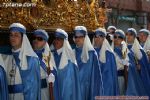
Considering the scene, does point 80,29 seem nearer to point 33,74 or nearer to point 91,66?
point 91,66

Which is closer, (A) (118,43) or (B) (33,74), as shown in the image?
(B) (33,74)

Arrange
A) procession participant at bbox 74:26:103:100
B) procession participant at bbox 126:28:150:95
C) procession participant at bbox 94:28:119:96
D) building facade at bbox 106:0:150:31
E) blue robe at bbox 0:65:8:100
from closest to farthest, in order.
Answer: blue robe at bbox 0:65:8:100, procession participant at bbox 74:26:103:100, procession participant at bbox 94:28:119:96, procession participant at bbox 126:28:150:95, building facade at bbox 106:0:150:31

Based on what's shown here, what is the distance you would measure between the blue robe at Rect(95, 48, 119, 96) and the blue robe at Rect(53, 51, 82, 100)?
3.33 ft

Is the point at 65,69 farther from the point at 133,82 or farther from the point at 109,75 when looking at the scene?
the point at 133,82

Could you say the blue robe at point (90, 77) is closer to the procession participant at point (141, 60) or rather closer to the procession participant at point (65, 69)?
the procession participant at point (65, 69)

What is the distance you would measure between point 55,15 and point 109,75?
4.89 feet

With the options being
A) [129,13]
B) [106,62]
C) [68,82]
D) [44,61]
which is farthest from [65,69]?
[129,13]

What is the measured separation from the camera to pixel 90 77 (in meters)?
7.38

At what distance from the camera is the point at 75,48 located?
24.8ft

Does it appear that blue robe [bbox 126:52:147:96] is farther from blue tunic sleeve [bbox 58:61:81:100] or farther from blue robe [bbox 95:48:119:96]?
blue tunic sleeve [bbox 58:61:81:100]

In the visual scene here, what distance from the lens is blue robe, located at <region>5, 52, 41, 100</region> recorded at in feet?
19.8

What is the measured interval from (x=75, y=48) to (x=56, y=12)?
70 centimetres

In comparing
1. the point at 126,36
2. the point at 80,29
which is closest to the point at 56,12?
the point at 80,29

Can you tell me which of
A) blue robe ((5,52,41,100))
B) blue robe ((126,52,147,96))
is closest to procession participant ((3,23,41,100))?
blue robe ((5,52,41,100))
